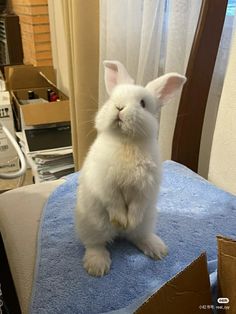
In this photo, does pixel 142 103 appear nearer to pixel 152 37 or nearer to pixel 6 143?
pixel 152 37

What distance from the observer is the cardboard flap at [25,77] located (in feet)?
7.18

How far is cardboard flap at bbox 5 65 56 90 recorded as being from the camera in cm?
219

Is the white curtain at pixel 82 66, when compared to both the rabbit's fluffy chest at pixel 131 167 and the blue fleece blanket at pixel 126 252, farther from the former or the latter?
the rabbit's fluffy chest at pixel 131 167

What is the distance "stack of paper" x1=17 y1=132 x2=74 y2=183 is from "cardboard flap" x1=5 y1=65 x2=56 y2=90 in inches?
25.9

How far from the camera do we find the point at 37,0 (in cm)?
223

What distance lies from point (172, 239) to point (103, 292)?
207mm

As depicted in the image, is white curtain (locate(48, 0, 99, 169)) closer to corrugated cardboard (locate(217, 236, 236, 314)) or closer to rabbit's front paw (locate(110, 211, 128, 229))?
rabbit's front paw (locate(110, 211, 128, 229))

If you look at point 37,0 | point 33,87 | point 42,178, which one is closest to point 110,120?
point 42,178

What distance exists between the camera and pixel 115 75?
0.71 meters

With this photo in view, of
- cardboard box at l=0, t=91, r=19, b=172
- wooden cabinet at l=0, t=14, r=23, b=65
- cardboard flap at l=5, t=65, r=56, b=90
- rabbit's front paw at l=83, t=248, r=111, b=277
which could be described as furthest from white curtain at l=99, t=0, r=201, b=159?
wooden cabinet at l=0, t=14, r=23, b=65

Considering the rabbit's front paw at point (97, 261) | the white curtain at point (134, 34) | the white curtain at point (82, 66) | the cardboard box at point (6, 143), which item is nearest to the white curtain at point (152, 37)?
the white curtain at point (134, 34)

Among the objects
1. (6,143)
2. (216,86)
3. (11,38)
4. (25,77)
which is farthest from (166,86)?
(11,38)

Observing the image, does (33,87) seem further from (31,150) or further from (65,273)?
(65,273)

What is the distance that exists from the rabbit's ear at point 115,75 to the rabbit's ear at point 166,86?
6cm
